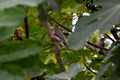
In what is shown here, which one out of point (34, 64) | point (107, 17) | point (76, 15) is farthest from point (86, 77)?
point (34, 64)

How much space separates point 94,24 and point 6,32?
15.6 inches

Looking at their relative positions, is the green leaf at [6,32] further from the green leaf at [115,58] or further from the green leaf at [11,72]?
the green leaf at [115,58]

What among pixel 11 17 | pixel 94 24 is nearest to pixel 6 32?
pixel 11 17

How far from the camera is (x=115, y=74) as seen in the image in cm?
97

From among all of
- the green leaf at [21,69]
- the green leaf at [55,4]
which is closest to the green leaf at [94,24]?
the green leaf at [55,4]

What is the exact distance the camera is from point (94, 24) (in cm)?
86

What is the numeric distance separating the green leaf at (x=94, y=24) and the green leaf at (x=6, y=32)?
0.28 metres

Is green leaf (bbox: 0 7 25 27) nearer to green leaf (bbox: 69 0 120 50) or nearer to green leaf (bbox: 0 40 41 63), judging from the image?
green leaf (bbox: 0 40 41 63)

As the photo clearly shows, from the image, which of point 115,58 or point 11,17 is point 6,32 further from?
point 115,58

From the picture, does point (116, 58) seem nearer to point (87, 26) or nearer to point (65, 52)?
point (87, 26)

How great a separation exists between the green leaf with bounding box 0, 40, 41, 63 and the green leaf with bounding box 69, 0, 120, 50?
258 millimetres

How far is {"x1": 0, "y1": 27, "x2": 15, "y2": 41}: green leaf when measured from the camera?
50 cm

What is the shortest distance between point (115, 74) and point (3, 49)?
1.71 ft

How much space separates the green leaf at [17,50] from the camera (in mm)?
503
